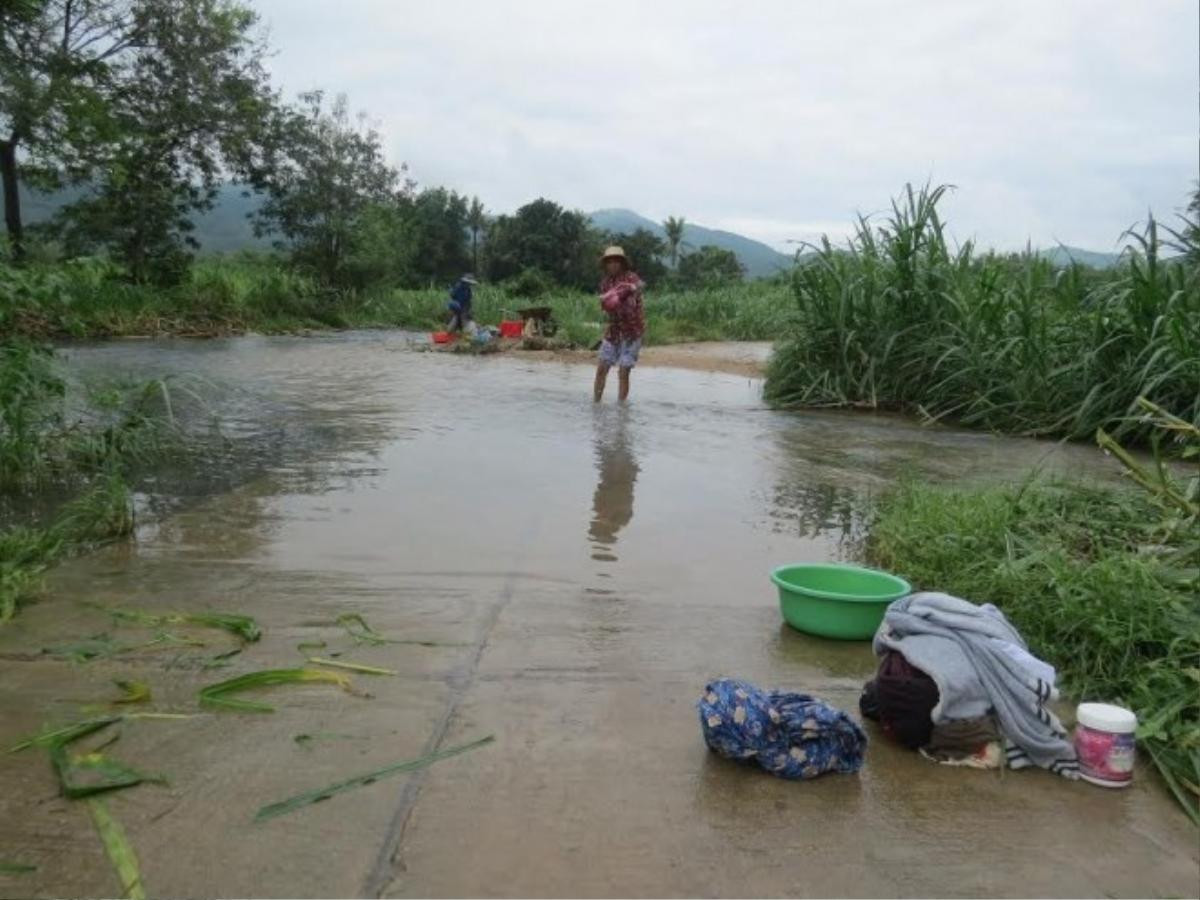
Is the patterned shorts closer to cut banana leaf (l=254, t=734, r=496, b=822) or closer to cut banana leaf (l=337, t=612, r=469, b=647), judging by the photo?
cut banana leaf (l=337, t=612, r=469, b=647)

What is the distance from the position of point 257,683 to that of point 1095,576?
2377mm

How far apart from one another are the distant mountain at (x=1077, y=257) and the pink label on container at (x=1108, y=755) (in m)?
6.30

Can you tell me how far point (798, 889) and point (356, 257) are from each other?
26.3 meters

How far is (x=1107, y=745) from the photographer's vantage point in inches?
84.6

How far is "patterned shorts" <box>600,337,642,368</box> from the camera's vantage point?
8500mm

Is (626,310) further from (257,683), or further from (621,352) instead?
(257,683)

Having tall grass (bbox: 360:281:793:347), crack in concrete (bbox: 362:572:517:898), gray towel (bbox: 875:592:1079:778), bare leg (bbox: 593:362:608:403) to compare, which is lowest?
crack in concrete (bbox: 362:572:517:898)

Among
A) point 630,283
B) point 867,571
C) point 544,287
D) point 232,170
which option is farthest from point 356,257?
point 867,571

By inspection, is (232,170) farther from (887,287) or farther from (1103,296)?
(1103,296)

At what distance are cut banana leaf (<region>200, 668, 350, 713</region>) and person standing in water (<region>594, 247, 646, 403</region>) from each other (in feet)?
20.0

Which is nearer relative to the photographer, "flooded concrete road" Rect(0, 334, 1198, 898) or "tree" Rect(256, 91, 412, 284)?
"flooded concrete road" Rect(0, 334, 1198, 898)

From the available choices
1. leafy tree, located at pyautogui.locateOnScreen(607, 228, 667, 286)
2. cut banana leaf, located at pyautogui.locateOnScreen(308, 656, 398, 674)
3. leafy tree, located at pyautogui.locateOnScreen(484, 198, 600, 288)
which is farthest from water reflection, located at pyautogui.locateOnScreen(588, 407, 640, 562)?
leafy tree, located at pyautogui.locateOnScreen(607, 228, 667, 286)

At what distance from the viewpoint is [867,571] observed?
3.20 meters

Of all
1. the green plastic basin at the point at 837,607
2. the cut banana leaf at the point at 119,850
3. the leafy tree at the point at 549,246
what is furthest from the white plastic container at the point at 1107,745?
the leafy tree at the point at 549,246
